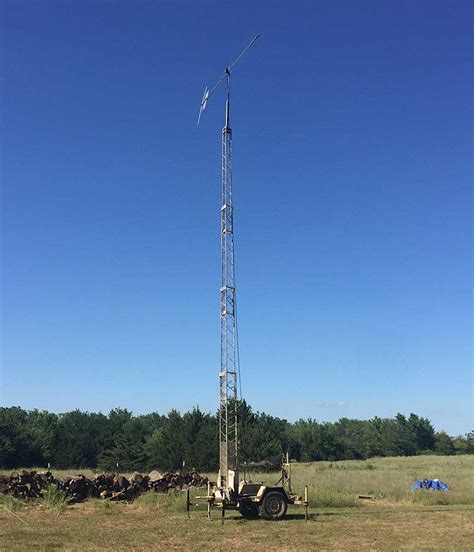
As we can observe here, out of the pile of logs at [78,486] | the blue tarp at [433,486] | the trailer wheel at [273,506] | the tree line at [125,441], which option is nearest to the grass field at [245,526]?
the trailer wheel at [273,506]

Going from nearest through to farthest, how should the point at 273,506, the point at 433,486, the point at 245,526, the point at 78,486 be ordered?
the point at 245,526, the point at 273,506, the point at 78,486, the point at 433,486

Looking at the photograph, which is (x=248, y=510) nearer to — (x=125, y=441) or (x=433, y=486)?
(x=433, y=486)

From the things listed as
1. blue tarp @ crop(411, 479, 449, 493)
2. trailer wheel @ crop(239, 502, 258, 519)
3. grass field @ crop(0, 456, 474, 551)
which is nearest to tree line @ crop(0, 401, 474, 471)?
blue tarp @ crop(411, 479, 449, 493)

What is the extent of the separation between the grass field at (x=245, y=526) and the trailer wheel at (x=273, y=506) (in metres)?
0.51

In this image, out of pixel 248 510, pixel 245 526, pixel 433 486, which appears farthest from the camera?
pixel 433 486

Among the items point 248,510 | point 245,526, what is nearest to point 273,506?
point 248,510

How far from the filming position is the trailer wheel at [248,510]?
67.3 ft

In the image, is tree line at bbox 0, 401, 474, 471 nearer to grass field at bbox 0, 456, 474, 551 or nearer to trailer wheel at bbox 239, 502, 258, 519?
grass field at bbox 0, 456, 474, 551

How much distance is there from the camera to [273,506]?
66.5 ft

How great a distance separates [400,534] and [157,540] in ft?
22.1

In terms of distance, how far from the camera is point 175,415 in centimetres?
5891

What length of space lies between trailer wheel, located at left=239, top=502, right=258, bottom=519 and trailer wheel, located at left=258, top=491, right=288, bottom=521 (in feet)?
1.19

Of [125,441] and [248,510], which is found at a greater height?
[125,441]

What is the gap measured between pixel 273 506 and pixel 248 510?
974 millimetres
